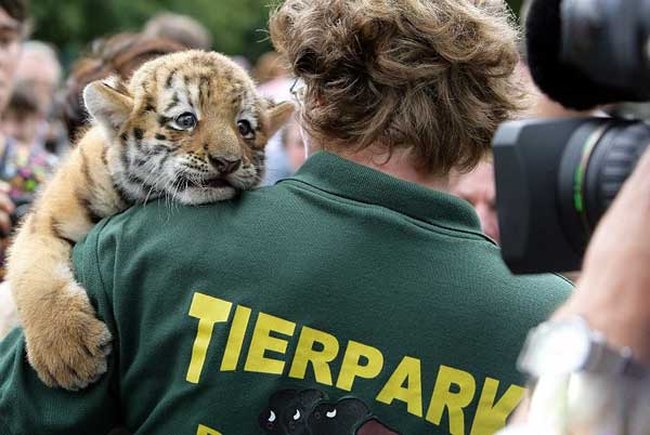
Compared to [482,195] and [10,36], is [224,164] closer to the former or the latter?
[482,195]

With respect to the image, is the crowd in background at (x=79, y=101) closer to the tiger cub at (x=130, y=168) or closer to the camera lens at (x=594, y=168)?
the tiger cub at (x=130, y=168)

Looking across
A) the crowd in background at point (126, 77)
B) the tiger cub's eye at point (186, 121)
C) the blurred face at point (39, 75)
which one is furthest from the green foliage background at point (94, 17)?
the tiger cub's eye at point (186, 121)

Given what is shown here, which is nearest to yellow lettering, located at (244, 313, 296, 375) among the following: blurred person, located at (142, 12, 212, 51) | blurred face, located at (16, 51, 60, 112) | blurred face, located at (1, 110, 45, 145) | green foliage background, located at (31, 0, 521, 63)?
blurred person, located at (142, 12, 212, 51)

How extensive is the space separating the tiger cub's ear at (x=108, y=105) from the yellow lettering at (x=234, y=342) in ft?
2.35

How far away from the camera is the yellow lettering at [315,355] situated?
2303mm

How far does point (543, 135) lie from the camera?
144cm

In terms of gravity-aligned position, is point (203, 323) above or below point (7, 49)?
above

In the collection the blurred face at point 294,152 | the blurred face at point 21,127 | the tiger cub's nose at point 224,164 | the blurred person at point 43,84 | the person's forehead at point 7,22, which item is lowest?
the blurred person at point 43,84

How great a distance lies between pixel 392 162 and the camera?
2.53 metres

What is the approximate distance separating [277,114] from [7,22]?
220 cm

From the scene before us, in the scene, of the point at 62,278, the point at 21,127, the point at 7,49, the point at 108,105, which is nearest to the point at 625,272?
the point at 62,278

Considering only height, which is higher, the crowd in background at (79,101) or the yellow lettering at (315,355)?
the yellow lettering at (315,355)

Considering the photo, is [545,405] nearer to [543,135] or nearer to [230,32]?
[543,135]

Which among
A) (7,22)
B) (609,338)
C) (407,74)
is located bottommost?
(7,22)
